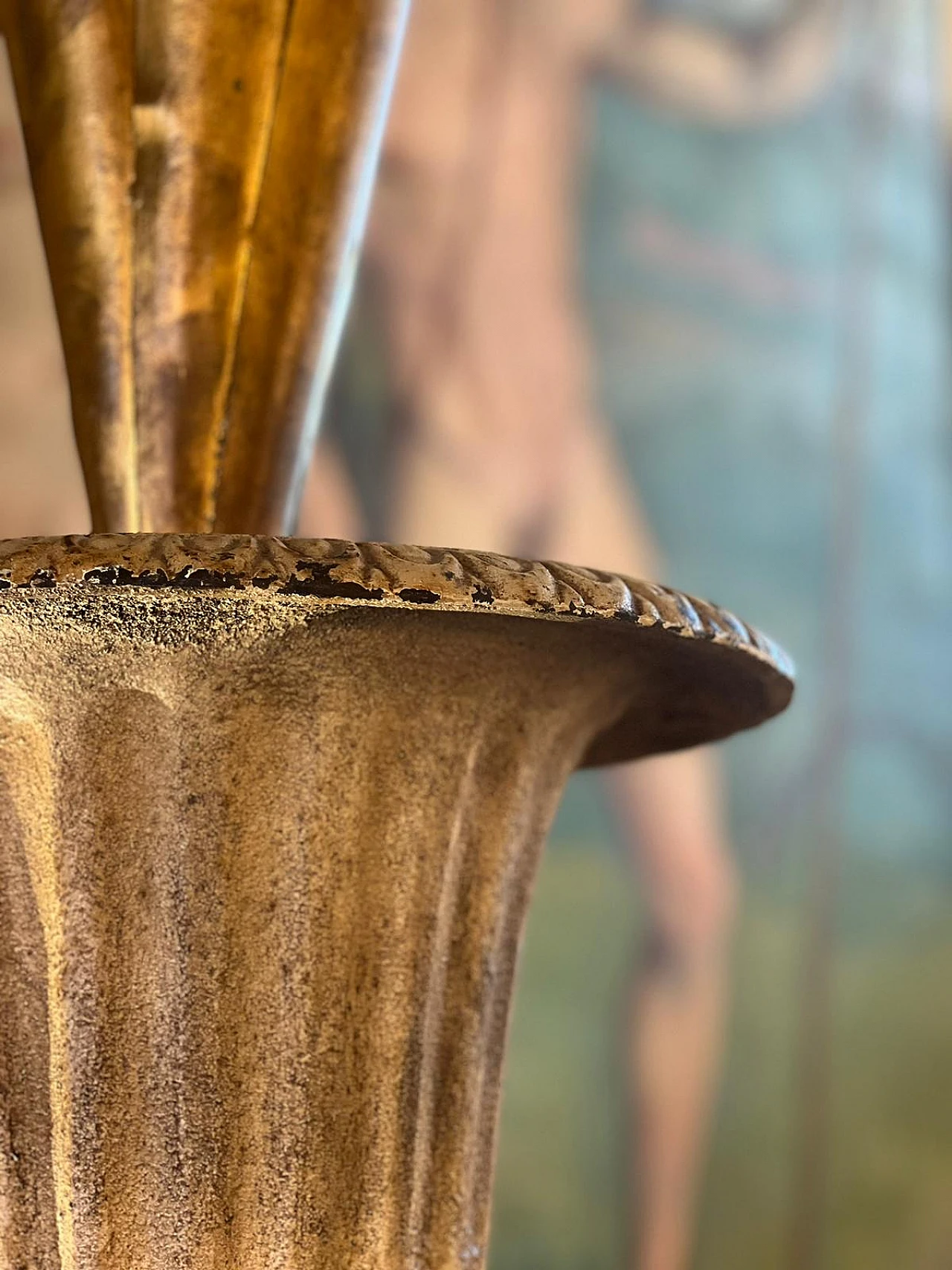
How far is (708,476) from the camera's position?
14.1 ft

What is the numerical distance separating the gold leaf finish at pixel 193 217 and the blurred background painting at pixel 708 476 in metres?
2.54

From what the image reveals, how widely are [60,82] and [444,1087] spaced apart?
0.79 meters

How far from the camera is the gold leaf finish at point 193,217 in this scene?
1012 mm

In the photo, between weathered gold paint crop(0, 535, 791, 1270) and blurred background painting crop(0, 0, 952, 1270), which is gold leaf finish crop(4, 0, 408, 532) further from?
blurred background painting crop(0, 0, 952, 1270)

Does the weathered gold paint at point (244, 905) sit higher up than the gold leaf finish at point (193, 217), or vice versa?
the gold leaf finish at point (193, 217)

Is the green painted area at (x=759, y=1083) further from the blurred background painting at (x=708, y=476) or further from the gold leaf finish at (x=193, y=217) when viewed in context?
the gold leaf finish at (x=193, y=217)

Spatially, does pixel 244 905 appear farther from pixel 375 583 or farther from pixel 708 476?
pixel 708 476

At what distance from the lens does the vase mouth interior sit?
72 cm

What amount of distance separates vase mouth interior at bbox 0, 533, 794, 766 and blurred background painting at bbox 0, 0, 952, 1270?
2.85 meters

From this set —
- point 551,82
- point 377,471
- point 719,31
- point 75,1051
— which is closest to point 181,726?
point 75,1051

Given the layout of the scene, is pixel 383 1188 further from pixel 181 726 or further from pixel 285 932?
pixel 181 726

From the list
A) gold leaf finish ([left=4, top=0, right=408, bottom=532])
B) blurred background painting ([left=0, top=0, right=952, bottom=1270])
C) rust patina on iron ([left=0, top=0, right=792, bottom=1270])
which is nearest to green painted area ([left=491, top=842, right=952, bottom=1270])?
blurred background painting ([left=0, top=0, right=952, bottom=1270])

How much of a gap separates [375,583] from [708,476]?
3661 mm

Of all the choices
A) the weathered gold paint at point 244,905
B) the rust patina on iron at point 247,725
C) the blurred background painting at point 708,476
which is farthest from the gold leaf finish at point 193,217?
the blurred background painting at point 708,476
